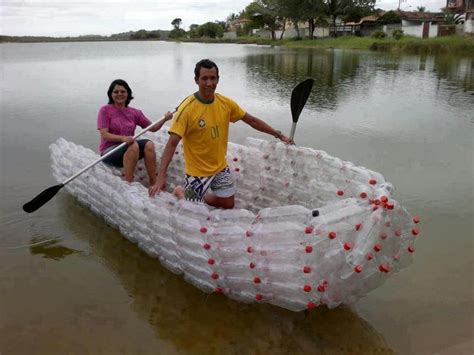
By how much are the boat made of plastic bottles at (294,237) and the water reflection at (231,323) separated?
0.20 metres

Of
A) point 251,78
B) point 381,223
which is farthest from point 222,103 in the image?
point 251,78

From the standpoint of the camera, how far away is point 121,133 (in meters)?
5.21

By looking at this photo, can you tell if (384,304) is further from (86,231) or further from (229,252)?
(86,231)

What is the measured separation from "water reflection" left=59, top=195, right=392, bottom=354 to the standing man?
0.86 m

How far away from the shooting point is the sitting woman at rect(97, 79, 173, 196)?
498 centimetres

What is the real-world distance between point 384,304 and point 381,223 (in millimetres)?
1164

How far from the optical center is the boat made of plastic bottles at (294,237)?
2.88 meters

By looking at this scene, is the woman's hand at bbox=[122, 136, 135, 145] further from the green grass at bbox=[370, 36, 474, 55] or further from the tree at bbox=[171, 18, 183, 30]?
the tree at bbox=[171, 18, 183, 30]

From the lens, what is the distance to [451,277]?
13.3 feet

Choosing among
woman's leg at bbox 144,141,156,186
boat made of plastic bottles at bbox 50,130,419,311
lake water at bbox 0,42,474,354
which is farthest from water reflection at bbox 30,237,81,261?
woman's leg at bbox 144,141,156,186

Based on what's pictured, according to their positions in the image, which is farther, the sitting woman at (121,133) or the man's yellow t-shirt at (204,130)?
the sitting woman at (121,133)

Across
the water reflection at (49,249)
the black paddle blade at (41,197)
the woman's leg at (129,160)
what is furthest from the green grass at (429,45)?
the water reflection at (49,249)

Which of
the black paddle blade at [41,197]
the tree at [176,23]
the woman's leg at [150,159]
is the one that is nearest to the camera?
the black paddle blade at [41,197]

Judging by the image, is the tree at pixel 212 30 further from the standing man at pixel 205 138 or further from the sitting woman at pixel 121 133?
the standing man at pixel 205 138
